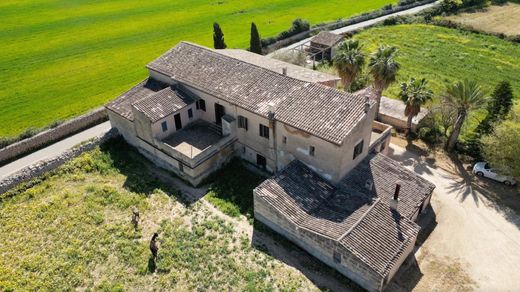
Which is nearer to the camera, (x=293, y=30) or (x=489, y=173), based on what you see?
(x=489, y=173)

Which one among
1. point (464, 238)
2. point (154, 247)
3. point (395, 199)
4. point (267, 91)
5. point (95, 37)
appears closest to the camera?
point (154, 247)

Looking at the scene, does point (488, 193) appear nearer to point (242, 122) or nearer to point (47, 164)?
point (242, 122)

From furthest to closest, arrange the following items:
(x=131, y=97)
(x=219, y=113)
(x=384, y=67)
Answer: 1. (x=131, y=97)
2. (x=384, y=67)
3. (x=219, y=113)

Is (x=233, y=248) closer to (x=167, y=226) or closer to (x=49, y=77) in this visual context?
(x=167, y=226)

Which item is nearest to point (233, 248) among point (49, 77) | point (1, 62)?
point (49, 77)

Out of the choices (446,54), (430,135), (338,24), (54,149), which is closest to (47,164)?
(54,149)

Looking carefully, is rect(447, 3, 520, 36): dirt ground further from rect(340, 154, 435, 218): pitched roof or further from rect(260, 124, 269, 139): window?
rect(260, 124, 269, 139): window
